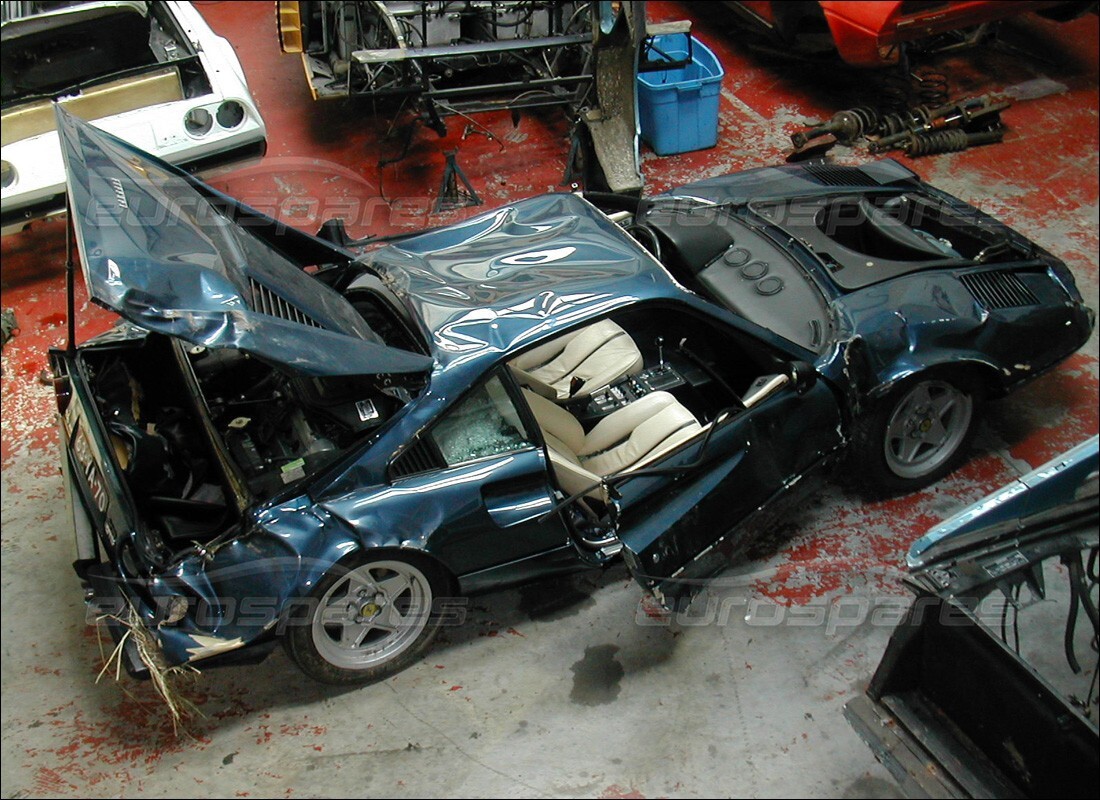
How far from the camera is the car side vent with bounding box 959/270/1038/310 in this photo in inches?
156

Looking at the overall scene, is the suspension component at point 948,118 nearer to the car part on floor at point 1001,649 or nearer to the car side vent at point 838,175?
the car side vent at point 838,175

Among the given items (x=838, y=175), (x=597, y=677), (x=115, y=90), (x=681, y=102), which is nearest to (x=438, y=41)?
(x=681, y=102)

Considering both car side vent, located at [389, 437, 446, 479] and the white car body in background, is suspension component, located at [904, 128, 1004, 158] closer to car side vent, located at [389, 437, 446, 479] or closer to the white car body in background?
the white car body in background

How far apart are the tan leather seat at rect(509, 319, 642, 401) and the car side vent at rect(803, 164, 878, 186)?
151 cm

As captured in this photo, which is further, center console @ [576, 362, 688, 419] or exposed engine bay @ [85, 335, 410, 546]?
center console @ [576, 362, 688, 419]

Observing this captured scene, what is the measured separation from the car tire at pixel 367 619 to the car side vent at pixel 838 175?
277 cm

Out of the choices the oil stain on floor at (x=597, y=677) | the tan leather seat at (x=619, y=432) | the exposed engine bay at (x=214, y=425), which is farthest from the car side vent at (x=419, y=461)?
the oil stain on floor at (x=597, y=677)

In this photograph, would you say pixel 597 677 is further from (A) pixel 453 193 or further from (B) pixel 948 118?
(B) pixel 948 118

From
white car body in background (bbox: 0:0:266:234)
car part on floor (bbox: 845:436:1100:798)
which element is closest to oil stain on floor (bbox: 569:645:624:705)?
car part on floor (bbox: 845:436:1100:798)

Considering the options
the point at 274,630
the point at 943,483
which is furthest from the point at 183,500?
the point at 943,483

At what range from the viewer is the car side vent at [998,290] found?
13.0 feet

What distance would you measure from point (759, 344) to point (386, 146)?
12.8 feet

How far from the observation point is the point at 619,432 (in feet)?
11.8

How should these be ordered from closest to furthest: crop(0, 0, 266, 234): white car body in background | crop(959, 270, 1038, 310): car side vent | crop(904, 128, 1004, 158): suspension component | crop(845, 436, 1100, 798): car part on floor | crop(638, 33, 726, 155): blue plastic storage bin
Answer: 1. crop(845, 436, 1100, 798): car part on floor
2. crop(959, 270, 1038, 310): car side vent
3. crop(0, 0, 266, 234): white car body in background
4. crop(638, 33, 726, 155): blue plastic storage bin
5. crop(904, 128, 1004, 158): suspension component
